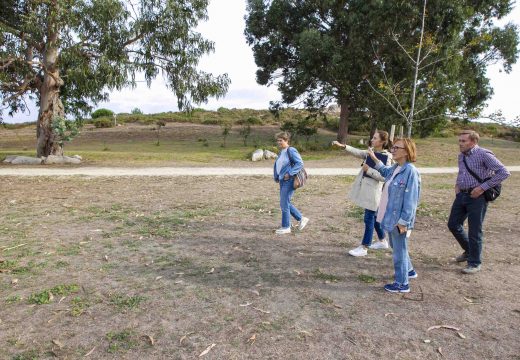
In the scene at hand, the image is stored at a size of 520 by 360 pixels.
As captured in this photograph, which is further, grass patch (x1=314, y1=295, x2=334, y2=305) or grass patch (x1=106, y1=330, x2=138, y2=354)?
grass patch (x1=314, y1=295, x2=334, y2=305)

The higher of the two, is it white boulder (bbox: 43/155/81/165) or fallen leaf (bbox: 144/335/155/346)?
white boulder (bbox: 43/155/81/165)

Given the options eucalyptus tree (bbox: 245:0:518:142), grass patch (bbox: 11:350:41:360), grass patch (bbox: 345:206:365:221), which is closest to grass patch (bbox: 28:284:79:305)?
grass patch (bbox: 11:350:41:360)

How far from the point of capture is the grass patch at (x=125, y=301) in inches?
160

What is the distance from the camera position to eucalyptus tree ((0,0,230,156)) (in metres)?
15.6

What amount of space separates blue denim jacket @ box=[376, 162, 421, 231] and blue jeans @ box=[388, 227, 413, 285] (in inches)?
5.3

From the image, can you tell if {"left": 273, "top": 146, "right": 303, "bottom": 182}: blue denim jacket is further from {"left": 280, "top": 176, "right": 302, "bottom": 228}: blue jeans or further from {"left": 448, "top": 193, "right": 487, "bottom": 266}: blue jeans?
{"left": 448, "top": 193, "right": 487, "bottom": 266}: blue jeans

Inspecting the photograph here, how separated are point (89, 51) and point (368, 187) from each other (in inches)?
580

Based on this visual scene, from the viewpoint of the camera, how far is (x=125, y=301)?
417 centimetres

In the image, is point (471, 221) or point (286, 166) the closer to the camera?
point (471, 221)

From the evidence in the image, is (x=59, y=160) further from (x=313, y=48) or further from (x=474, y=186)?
(x=474, y=186)

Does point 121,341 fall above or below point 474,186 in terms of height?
below

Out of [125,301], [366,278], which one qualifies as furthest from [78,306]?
[366,278]

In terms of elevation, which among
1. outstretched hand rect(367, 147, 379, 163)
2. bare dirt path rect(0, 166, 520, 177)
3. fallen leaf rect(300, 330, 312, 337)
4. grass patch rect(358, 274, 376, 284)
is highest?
outstretched hand rect(367, 147, 379, 163)

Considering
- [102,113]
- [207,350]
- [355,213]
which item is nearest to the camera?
[207,350]
